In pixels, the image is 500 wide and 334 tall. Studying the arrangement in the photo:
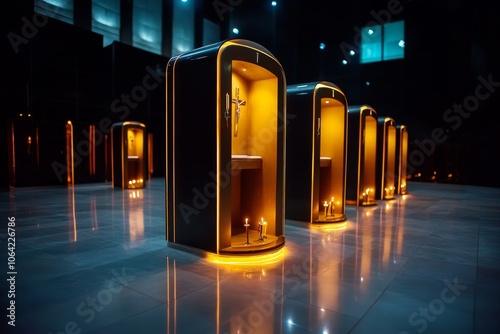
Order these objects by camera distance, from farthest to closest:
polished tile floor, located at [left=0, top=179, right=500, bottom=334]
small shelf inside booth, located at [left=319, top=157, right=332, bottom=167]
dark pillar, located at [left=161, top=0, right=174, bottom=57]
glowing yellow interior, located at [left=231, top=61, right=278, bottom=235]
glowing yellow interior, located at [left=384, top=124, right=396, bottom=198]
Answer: dark pillar, located at [left=161, top=0, right=174, bottom=57]
glowing yellow interior, located at [left=384, top=124, right=396, bottom=198]
small shelf inside booth, located at [left=319, top=157, right=332, bottom=167]
glowing yellow interior, located at [left=231, top=61, right=278, bottom=235]
polished tile floor, located at [left=0, top=179, right=500, bottom=334]

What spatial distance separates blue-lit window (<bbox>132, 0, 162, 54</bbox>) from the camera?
17.7 meters

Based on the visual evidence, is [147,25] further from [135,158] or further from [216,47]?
[216,47]

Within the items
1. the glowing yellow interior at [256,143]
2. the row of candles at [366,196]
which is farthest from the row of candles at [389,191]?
the glowing yellow interior at [256,143]

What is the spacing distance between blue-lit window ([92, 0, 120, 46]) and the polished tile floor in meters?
13.4

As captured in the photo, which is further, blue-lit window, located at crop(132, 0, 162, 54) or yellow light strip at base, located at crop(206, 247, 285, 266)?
blue-lit window, located at crop(132, 0, 162, 54)

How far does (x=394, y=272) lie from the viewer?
12.3ft

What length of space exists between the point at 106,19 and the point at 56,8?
2.47 metres

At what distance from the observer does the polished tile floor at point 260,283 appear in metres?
2.54

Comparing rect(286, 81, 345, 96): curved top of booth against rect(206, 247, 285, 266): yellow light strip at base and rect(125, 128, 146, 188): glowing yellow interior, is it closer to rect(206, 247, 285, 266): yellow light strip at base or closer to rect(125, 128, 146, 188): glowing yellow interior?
rect(206, 247, 285, 266): yellow light strip at base

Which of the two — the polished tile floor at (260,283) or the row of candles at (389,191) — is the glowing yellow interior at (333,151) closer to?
the polished tile floor at (260,283)

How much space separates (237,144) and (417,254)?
3019 millimetres

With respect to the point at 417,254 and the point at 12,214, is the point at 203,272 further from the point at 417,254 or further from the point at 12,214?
the point at 12,214

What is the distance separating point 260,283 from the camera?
3.34m

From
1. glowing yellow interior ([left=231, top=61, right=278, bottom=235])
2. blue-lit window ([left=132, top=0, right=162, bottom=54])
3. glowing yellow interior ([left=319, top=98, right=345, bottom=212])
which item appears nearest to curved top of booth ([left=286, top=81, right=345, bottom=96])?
glowing yellow interior ([left=319, top=98, right=345, bottom=212])
